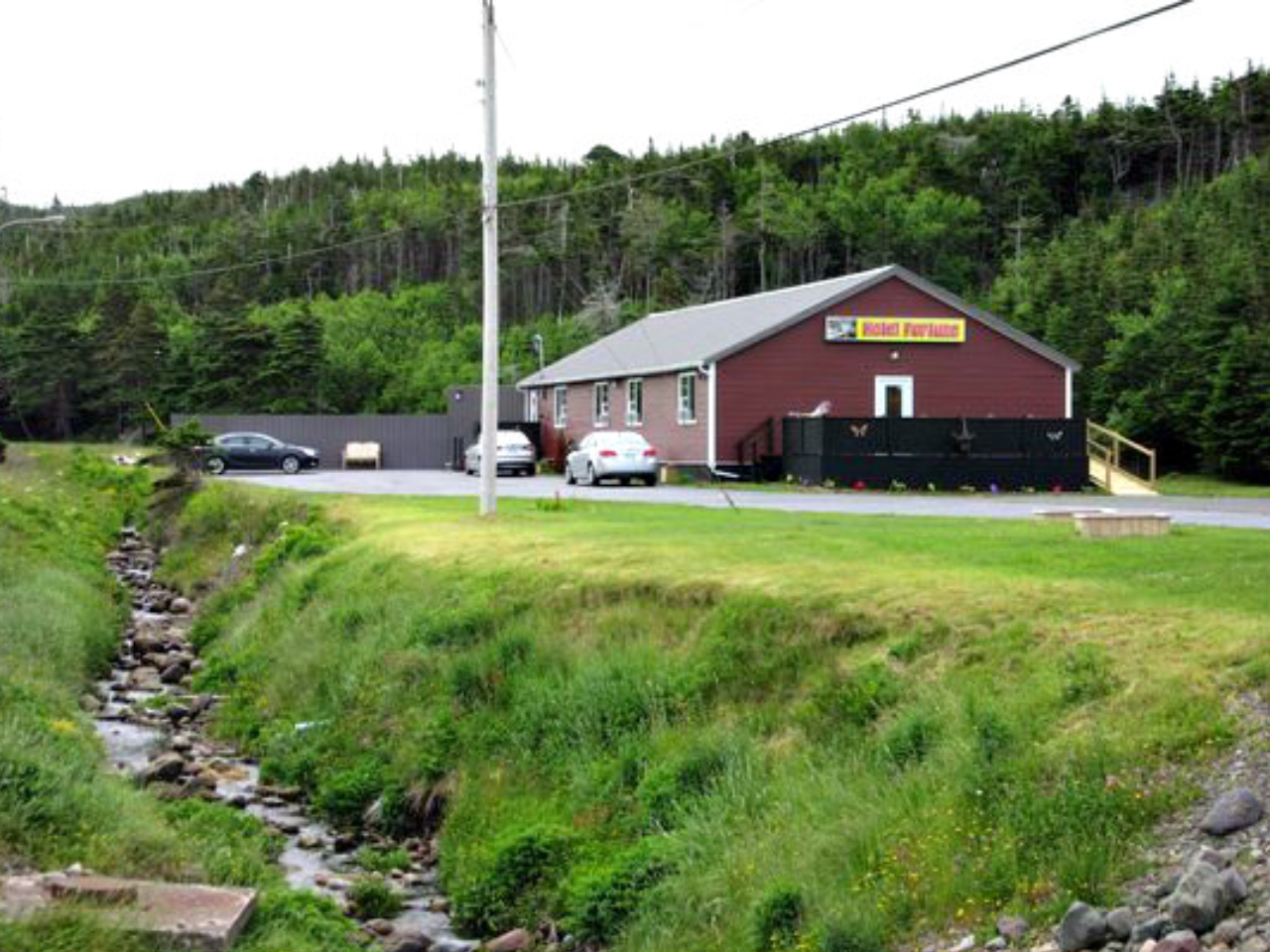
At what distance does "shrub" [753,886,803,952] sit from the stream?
2.78 m

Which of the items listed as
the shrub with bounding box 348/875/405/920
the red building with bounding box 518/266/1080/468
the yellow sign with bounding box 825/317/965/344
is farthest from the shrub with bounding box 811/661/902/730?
the yellow sign with bounding box 825/317/965/344

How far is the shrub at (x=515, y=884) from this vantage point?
1179cm

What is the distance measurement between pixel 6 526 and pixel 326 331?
211ft

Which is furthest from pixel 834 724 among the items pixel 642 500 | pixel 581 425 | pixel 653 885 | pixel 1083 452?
pixel 581 425

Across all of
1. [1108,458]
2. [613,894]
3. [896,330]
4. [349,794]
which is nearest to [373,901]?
[613,894]

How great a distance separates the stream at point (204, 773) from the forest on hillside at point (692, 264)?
103 ft

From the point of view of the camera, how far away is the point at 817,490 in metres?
36.8

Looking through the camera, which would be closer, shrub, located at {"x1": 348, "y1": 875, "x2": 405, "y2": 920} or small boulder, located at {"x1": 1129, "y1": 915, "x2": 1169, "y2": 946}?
small boulder, located at {"x1": 1129, "y1": 915, "x2": 1169, "y2": 946}

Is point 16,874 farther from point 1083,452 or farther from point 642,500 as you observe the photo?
point 1083,452

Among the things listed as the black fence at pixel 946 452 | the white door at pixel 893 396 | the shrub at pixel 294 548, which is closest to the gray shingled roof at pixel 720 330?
the white door at pixel 893 396

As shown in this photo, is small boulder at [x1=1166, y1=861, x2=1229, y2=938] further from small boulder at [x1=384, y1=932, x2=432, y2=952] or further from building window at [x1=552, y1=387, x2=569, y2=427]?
building window at [x1=552, y1=387, x2=569, y2=427]

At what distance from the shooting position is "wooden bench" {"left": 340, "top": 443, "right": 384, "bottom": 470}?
6412 centimetres

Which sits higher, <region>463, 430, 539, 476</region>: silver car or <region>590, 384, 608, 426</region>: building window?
<region>590, 384, 608, 426</region>: building window

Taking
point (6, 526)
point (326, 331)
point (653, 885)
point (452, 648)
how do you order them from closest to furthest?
point (653, 885), point (452, 648), point (6, 526), point (326, 331)
